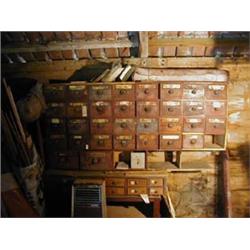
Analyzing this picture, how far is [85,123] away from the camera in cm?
336

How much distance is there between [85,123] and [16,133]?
26.3 inches

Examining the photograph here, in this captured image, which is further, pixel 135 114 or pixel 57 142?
pixel 57 142

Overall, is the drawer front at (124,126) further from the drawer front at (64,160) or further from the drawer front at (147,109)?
the drawer front at (64,160)

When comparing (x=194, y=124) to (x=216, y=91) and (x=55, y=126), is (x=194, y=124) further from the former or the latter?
(x=55, y=126)

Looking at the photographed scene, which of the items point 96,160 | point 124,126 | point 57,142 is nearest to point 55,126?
point 57,142

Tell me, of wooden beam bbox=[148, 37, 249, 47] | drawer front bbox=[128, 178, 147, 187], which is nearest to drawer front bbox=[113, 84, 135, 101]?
wooden beam bbox=[148, 37, 249, 47]

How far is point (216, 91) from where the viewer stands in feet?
10.7

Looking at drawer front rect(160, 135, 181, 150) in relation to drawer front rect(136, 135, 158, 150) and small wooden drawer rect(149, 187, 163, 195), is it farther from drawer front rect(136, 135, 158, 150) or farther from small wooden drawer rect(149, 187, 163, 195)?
small wooden drawer rect(149, 187, 163, 195)

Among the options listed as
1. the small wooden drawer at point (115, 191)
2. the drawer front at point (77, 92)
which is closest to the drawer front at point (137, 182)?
the small wooden drawer at point (115, 191)

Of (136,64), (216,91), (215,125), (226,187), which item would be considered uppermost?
A: (136,64)

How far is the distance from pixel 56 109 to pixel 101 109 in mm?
443

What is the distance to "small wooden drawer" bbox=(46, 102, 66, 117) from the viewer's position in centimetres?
334
